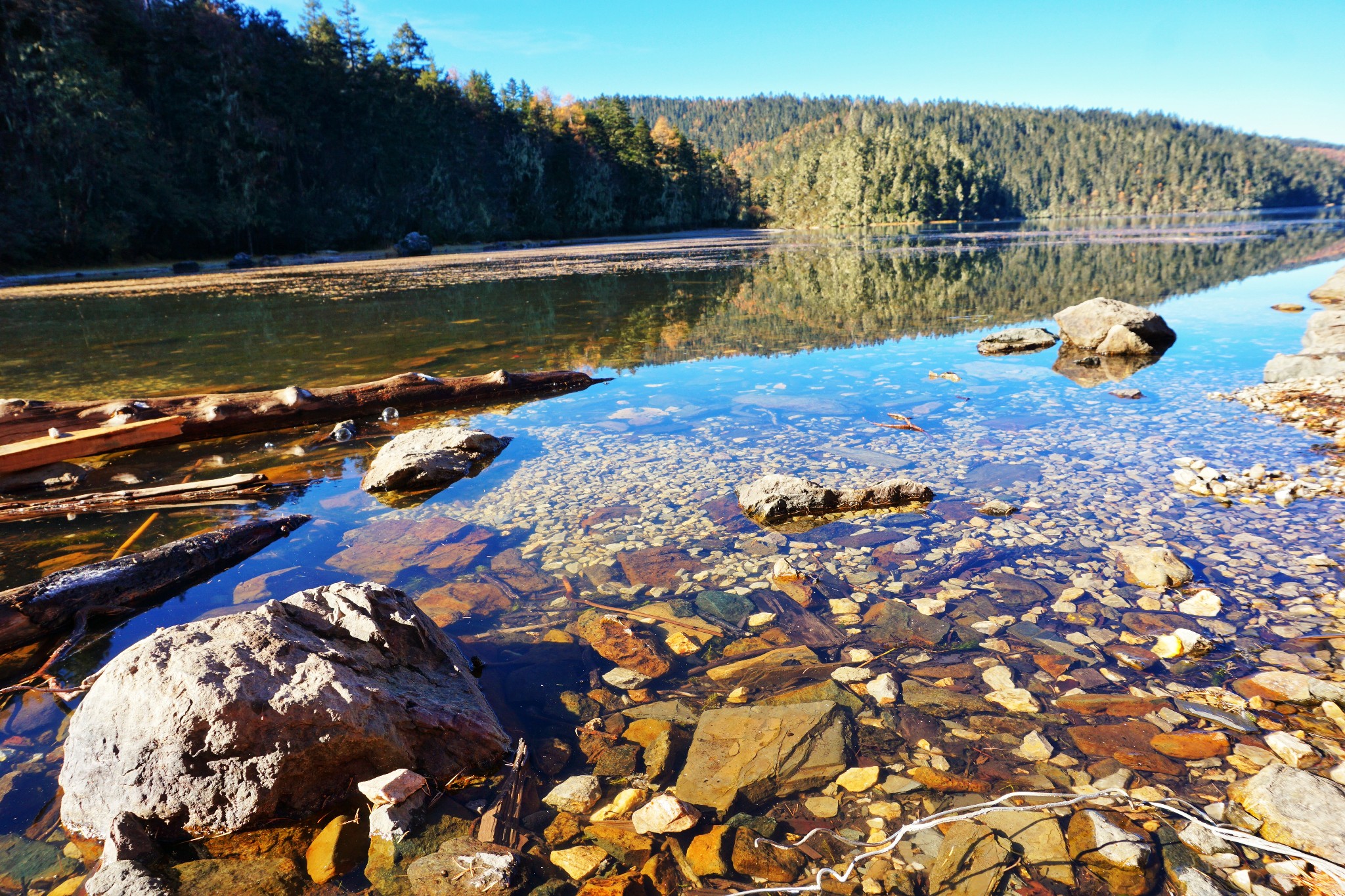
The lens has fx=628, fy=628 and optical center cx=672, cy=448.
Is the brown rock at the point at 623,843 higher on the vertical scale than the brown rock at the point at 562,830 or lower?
lower

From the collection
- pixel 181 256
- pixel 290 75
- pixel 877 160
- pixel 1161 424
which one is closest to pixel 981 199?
pixel 877 160

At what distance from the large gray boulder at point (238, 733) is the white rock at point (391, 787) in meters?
0.08

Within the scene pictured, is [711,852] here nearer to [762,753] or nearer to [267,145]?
[762,753]

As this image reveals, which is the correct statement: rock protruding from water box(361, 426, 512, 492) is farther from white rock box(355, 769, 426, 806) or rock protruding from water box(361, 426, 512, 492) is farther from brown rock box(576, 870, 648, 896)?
brown rock box(576, 870, 648, 896)

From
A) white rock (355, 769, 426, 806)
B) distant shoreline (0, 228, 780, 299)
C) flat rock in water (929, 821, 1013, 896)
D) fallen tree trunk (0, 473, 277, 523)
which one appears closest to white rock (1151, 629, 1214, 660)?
flat rock in water (929, 821, 1013, 896)

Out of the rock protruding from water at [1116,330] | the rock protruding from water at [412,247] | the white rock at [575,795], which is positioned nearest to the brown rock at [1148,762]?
the white rock at [575,795]

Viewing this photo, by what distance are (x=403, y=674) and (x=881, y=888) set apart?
82.1 inches

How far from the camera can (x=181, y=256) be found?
163ft

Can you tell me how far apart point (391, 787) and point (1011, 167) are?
624ft

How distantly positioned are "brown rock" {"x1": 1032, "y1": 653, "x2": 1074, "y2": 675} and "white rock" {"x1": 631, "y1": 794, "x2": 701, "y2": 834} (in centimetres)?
186

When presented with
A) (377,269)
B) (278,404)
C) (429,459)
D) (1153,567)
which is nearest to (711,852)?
(1153,567)

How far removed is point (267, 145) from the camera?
57.4 meters

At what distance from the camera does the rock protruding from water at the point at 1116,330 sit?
33.6 ft

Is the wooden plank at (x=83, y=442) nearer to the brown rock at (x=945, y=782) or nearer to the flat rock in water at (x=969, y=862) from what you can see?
the brown rock at (x=945, y=782)
